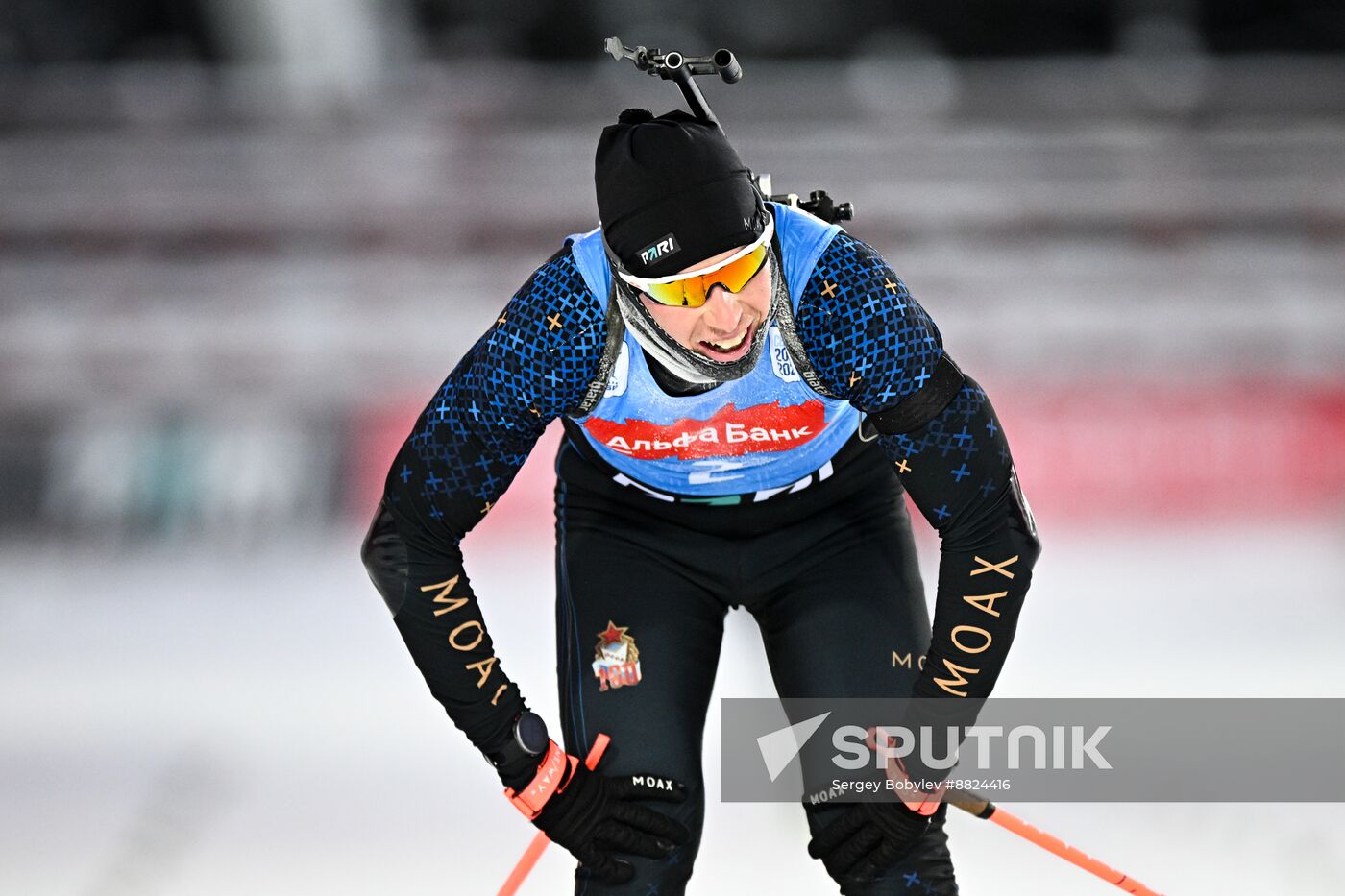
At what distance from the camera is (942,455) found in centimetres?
223

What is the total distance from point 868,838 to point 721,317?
1008 mm

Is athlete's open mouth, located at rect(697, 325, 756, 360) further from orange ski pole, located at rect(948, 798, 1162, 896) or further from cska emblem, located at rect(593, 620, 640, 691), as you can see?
orange ski pole, located at rect(948, 798, 1162, 896)

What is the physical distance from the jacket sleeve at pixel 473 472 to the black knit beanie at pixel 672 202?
0.60 ft

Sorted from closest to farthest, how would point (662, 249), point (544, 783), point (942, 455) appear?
point (662, 249)
point (942, 455)
point (544, 783)

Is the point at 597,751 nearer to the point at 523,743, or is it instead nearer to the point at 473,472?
the point at 523,743

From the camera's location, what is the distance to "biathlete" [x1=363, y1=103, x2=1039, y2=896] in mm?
2164

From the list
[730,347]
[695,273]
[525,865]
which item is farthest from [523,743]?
[695,273]

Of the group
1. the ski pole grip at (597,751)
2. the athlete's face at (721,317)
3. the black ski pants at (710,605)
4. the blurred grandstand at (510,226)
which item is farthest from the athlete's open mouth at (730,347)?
the blurred grandstand at (510,226)

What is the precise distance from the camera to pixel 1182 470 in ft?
15.1

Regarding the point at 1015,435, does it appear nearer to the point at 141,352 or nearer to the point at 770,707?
the point at 770,707

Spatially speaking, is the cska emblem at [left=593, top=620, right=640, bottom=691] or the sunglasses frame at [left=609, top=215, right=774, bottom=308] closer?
the sunglasses frame at [left=609, top=215, right=774, bottom=308]

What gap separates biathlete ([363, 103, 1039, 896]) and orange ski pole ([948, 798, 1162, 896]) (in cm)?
33

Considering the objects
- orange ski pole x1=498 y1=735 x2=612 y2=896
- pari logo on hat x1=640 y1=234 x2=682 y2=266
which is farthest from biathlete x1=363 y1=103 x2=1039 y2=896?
orange ski pole x1=498 y1=735 x2=612 y2=896

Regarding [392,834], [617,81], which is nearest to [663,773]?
[392,834]
